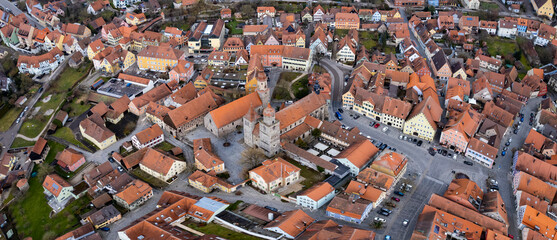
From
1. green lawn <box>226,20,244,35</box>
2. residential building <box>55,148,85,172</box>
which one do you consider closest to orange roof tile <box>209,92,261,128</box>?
residential building <box>55,148,85,172</box>

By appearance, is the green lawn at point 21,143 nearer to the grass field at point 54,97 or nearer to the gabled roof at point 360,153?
the grass field at point 54,97

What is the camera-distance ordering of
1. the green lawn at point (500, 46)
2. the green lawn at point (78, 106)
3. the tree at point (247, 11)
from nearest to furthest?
the green lawn at point (78, 106) < the green lawn at point (500, 46) < the tree at point (247, 11)

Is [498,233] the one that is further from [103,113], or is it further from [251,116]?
[103,113]

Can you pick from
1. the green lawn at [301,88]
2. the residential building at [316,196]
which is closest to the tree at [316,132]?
the green lawn at [301,88]

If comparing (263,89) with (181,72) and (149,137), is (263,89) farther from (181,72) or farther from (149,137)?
(181,72)

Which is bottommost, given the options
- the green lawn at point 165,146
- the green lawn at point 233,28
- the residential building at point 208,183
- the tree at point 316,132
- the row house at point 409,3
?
the green lawn at point 165,146

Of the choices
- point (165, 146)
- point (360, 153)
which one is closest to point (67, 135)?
point (165, 146)

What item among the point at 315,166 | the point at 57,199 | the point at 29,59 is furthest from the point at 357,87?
the point at 29,59
